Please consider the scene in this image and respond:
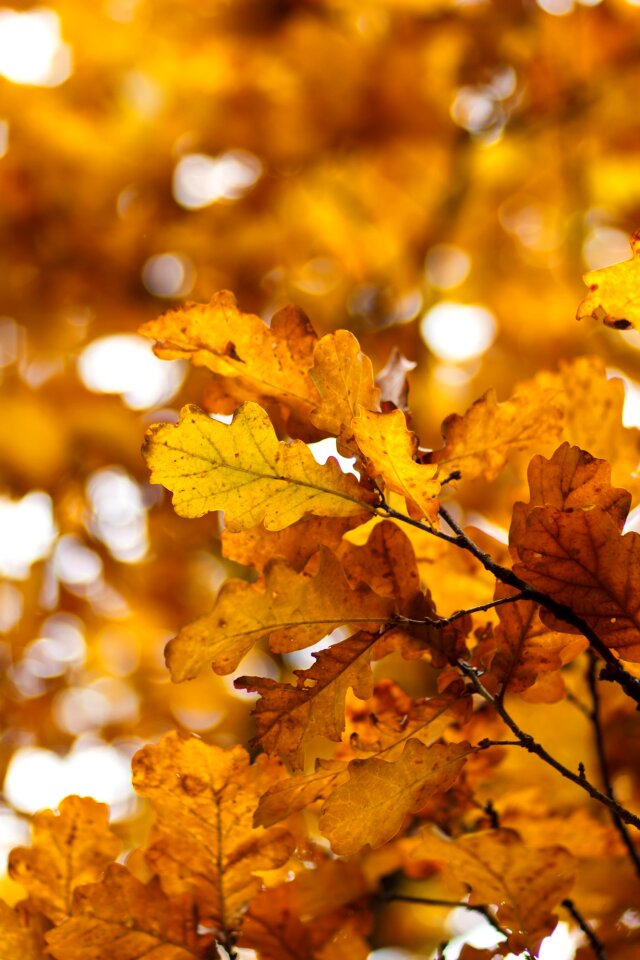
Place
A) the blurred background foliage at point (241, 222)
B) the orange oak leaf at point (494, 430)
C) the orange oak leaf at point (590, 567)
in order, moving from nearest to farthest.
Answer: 1. the orange oak leaf at point (590, 567)
2. the orange oak leaf at point (494, 430)
3. the blurred background foliage at point (241, 222)

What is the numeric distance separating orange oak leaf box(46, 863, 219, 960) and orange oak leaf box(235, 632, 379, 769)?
0.52ft

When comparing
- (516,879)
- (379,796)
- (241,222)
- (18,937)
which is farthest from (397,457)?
(241,222)

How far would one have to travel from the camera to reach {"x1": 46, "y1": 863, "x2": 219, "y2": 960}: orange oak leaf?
52cm

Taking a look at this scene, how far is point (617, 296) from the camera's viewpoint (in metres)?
0.46

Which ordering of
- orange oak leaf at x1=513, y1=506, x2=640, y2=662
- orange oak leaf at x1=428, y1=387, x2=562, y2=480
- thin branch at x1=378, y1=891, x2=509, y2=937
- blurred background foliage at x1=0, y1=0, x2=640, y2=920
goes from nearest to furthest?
orange oak leaf at x1=513, y1=506, x2=640, y2=662 → orange oak leaf at x1=428, y1=387, x2=562, y2=480 → thin branch at x1=378, y1=891, x2=509, y2=937 → blurred background foliage at x1=0, y1=0, x2=640, y2=920

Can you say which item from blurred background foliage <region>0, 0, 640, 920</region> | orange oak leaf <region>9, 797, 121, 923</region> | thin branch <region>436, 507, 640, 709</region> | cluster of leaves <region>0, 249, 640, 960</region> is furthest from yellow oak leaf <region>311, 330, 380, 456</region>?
blurred background foliage <region>0, 0, 640, 920</region>

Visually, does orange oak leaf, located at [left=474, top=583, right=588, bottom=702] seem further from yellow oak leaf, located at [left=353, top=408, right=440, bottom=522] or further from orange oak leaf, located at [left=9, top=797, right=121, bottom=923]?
orange oak leaf, located at [left=9, top=797, right=121, bottom=923]

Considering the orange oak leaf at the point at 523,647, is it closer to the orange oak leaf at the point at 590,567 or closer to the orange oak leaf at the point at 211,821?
the orange oak leaf at the point at 590,567

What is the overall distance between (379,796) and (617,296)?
282 millimetres

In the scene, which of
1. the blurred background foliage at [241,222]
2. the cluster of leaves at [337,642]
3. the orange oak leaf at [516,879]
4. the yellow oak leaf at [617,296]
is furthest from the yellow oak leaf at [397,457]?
the blurred background foliage at [241,222]

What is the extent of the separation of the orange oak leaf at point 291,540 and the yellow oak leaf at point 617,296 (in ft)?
0.58

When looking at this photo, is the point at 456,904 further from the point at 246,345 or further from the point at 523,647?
the point at 246,345

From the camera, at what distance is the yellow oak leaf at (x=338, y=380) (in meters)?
0.46

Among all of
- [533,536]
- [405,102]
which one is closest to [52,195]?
[405,102]
